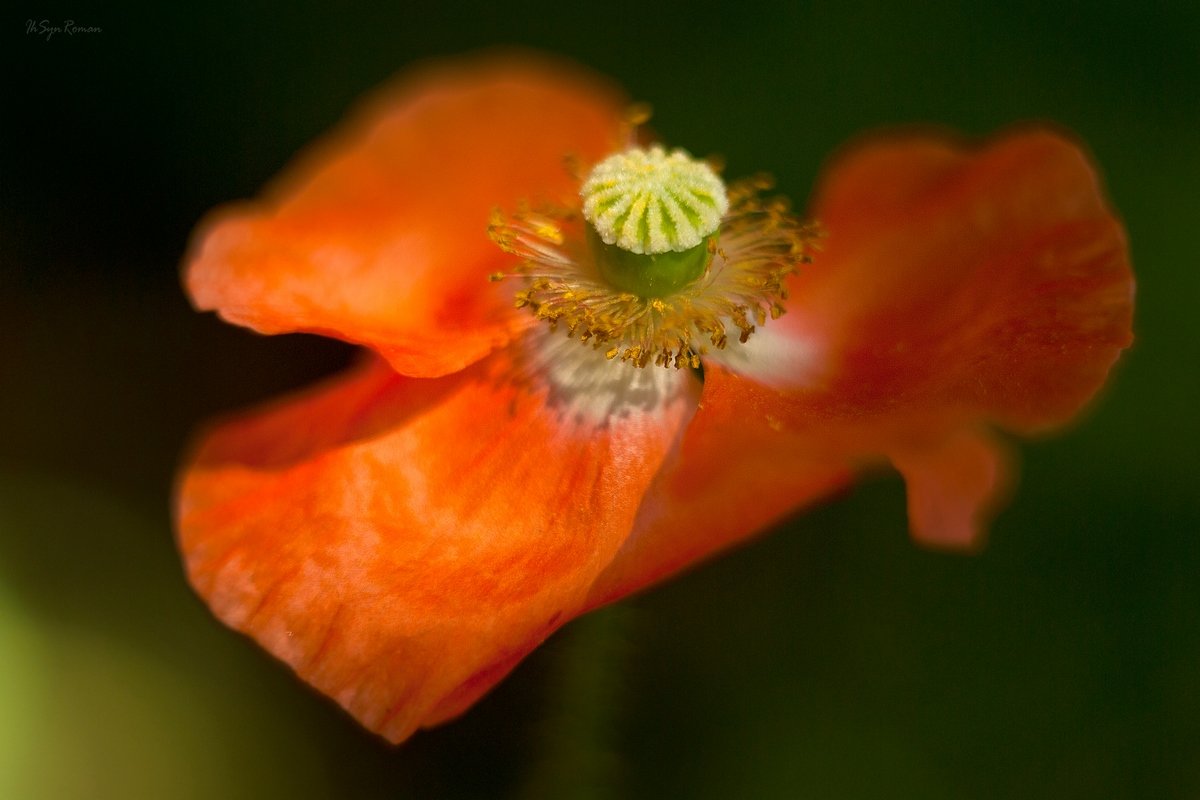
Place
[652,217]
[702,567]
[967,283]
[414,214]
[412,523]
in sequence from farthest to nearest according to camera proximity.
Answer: [702,567]
[414,214]
[967,283]
[652,217]
[412,523]

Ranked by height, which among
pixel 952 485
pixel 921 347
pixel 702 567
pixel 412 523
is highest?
pixel 921 347

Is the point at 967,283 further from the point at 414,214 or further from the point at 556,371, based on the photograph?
the point at 414,214

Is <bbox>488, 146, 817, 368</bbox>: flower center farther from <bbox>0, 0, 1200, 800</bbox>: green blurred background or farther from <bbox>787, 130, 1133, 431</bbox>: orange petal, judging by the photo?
<bbox>0, 0, 1200, 800</bbox>: green blurred background

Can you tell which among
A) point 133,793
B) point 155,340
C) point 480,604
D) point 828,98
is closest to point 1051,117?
point 828,98

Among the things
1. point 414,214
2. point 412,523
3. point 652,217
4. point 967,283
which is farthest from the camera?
point 414,214

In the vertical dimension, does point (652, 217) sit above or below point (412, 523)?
above

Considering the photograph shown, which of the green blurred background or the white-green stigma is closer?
the white-green stigma

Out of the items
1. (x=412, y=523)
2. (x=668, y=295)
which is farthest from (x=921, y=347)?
(x=412, y=523)

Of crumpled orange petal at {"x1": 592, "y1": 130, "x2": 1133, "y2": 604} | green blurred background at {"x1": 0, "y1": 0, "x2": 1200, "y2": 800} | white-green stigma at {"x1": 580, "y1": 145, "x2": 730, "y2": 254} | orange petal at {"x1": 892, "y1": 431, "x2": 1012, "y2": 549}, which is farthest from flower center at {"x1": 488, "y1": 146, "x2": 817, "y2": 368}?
green blurred background at {"x1": 0, "y1": 0, "x2": 1200, "y2": 800}
